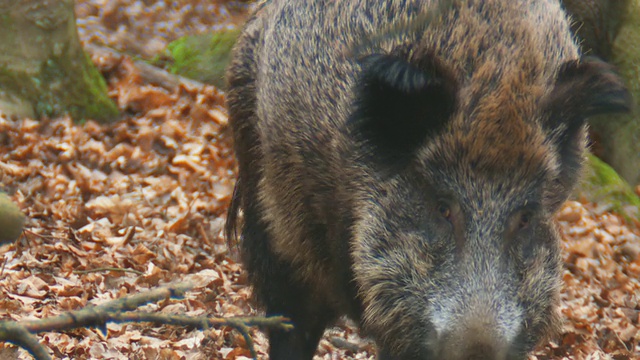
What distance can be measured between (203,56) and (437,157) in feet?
23.1

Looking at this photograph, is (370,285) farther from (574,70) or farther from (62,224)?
(62,224)

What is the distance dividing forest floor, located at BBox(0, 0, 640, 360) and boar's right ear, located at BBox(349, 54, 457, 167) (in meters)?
1.96

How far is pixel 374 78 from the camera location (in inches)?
146

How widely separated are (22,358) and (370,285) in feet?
6.61

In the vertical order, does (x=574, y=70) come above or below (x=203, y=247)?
above

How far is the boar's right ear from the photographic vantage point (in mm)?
3621

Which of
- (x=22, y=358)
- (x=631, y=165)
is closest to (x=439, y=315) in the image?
(x=22, y=358)

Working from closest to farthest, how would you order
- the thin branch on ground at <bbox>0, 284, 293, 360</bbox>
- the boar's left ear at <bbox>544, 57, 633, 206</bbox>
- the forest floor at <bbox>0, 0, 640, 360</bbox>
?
the thin branch on ground at <bbox>0, 284, 293, 360</bbox>, the boar's left ear at <bbox>544, 57, 633, 206</bbox>, the forest floor at <bbox>0, 0, 640, 360</bbox>

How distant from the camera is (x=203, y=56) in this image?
33.8ft

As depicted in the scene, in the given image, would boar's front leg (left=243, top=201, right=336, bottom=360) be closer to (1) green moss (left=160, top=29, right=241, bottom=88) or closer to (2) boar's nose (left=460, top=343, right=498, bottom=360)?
(2) boar's nose (left=460, top=343, right=498, bottom=360)

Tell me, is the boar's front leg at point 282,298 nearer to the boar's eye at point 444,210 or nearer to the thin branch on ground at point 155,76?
the boar's eye at point 444,210

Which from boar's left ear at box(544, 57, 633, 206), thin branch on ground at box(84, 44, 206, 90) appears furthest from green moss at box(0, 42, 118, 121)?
boar's left ear at box(544, 57, 633, 206)

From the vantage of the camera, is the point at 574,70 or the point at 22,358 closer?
the point at 574,70

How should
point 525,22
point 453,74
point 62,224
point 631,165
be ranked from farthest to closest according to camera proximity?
1. point 631,165
2. point 62,224
3. point 525,22
4. point 453,74
